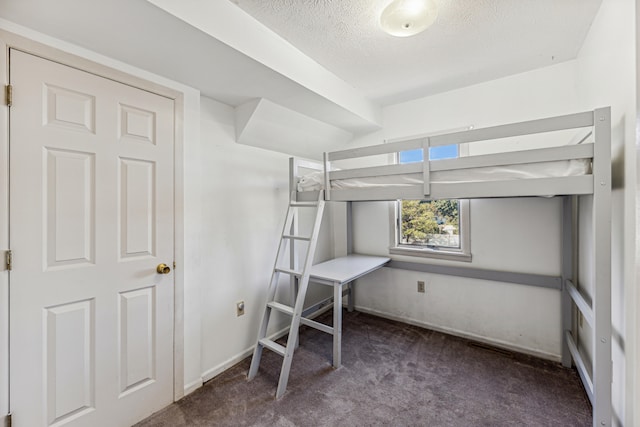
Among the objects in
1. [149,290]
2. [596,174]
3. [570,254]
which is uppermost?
[596,174]

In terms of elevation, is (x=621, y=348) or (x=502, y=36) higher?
(x=502, y=36)

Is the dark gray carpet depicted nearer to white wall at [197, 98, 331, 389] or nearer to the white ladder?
the white ladder

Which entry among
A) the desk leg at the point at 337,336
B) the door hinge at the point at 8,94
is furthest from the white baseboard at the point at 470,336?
the door hinge at the point at 8,94

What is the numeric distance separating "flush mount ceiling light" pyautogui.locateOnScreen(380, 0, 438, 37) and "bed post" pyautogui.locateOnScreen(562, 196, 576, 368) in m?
1.82

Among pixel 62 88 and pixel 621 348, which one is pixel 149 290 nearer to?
pixel 62 88

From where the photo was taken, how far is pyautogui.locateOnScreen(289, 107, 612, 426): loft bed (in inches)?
49.9

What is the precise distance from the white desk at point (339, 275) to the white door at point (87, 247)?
1.18 m

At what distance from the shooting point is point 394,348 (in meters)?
2.45

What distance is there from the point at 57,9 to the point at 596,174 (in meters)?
2.58

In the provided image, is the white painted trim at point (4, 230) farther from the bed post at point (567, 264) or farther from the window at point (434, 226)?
the bed post at point (567, 264)

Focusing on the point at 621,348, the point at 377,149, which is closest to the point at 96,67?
the point at 377,149

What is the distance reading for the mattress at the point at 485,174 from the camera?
1.36 metres

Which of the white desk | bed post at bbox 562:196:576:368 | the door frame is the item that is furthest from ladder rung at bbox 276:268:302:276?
bed post at bbox 562:196:576:368

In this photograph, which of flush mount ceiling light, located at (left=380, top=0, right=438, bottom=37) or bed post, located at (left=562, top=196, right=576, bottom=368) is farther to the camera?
bed post, located at (left=562, top=196, right=576, bottom=368)
